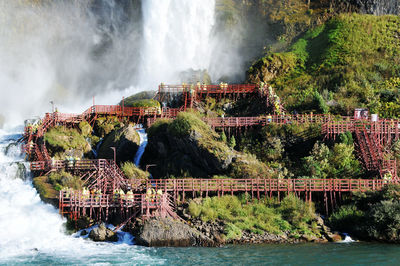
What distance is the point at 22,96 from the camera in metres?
75.9

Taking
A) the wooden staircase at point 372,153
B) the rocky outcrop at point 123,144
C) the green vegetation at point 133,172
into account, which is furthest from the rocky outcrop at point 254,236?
the rocky outcrop at point 123,144

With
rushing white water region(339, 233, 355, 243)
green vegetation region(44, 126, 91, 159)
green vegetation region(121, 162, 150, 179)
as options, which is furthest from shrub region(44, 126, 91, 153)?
rushing white water region(339, 233, 355, 243)

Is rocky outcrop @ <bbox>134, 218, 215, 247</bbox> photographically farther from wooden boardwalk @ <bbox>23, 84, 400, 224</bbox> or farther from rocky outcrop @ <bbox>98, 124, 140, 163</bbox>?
rocky outcrop @ <bbox>98, 124, 140, 163</bbox>

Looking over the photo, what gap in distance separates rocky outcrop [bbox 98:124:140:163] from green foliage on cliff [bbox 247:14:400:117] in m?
17.7

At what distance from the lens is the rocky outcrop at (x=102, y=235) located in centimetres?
3316

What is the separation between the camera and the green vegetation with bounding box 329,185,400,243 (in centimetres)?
3253

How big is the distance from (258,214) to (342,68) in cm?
2921

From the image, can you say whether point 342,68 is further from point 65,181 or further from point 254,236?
point 65,181

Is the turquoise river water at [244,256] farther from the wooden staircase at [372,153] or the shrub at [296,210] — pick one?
the wooden staircase at [372,153]

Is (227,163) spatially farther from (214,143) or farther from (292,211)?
(292,211)

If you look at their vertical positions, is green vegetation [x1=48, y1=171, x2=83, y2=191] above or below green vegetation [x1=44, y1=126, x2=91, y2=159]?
below

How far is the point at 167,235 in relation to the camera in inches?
1287

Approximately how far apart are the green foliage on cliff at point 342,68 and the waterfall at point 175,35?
13629 millimetres

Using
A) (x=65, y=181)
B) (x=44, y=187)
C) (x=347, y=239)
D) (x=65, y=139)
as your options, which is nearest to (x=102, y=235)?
(x=65, y=181)
